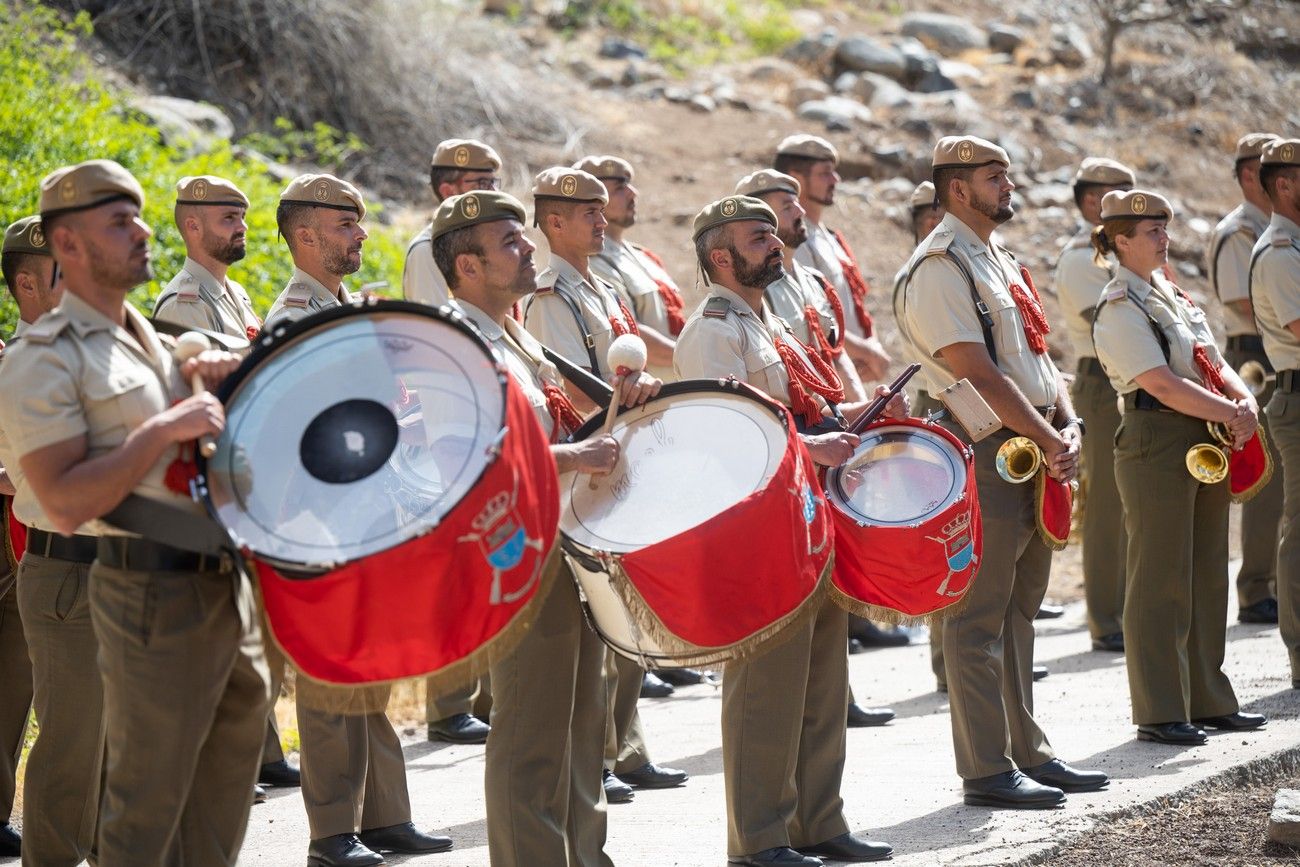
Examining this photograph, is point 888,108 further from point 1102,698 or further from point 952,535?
point 952,535

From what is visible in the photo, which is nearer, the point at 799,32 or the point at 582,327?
the point at 582,327

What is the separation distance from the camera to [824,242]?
9211 millimetres

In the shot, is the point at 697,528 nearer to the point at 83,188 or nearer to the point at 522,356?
the point at 522,356

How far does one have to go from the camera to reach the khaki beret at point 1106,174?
8.77 m

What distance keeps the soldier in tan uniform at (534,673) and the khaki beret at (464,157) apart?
263 cm

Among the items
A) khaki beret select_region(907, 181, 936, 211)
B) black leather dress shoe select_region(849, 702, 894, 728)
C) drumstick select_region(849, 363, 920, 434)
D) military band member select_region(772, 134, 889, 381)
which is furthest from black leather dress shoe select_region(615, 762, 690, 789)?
khaki beret select_region(907, 181, 936, 211)

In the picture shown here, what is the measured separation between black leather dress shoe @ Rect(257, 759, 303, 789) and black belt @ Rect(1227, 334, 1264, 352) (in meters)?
5.60

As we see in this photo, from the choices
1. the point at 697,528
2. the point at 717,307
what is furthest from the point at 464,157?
the point at 697,528

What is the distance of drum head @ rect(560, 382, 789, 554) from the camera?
4.64m

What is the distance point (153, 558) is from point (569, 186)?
3276 millimetres

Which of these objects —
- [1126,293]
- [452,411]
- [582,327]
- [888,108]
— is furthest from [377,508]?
[888,108]

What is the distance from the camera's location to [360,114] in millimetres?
15586

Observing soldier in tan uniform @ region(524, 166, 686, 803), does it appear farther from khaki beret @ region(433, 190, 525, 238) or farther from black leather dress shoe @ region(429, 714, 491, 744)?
khaki beret @ region(433, 190, 525, 238)

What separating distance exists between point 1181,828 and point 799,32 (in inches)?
698
